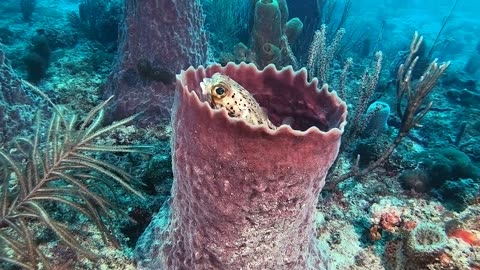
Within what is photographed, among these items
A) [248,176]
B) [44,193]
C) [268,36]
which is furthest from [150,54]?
[248,176]

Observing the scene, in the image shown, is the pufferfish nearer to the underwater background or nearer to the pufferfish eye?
the pufferfish eye

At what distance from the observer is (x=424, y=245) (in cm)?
268

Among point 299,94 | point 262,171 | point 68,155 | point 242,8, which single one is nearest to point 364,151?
point 299,94

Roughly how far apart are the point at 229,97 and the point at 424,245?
6.91ft

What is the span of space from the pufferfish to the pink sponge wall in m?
0.17

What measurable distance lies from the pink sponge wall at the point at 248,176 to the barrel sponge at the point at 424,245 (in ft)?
2.98

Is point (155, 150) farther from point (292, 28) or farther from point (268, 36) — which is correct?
point (292, 28)

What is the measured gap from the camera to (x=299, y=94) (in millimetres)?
2287

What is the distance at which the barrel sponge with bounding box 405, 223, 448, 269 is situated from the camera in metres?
2.61

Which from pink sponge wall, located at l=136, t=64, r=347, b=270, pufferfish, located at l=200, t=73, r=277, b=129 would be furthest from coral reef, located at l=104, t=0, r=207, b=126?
pufferfish, located at l=200, t=73, r=277, b=129

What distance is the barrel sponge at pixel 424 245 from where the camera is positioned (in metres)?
2.61

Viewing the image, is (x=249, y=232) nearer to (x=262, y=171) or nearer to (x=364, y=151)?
(x=262, y=171)

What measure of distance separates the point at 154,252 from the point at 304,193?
140cm

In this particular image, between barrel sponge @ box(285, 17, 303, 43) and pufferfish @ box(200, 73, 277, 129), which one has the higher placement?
pufferfish @ box(200, 73, 277, 129)
